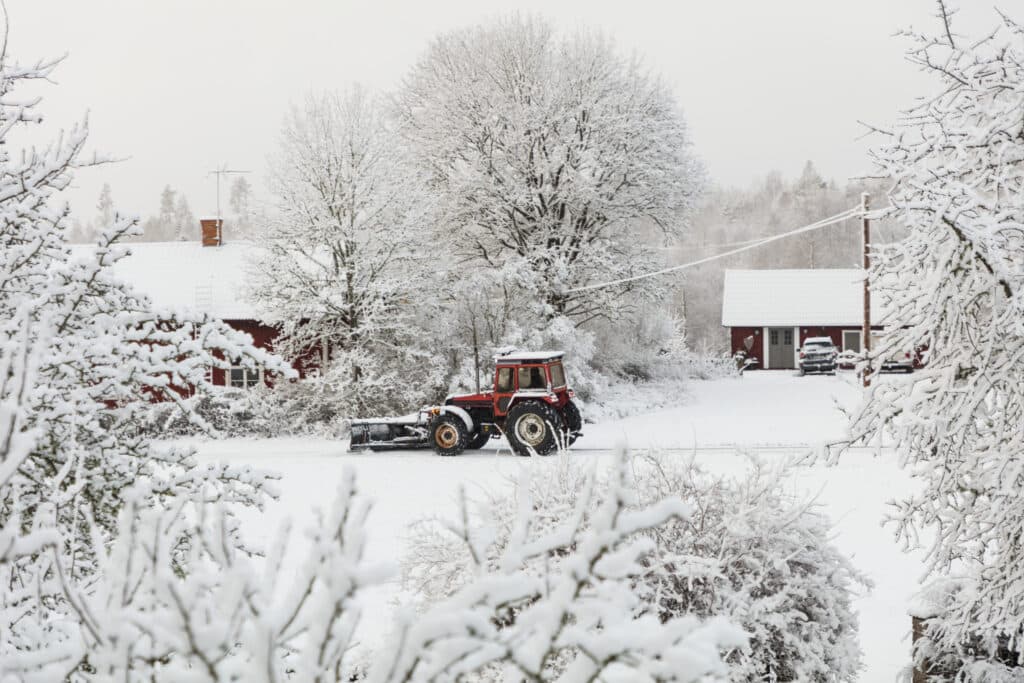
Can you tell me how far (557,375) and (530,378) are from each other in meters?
0.75

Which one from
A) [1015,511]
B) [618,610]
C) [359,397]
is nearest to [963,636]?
[1015,511]

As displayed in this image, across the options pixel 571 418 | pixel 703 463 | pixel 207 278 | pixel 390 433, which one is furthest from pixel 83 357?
pixel 207 278

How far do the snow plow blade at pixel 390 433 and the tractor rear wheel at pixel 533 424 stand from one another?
2.21 m

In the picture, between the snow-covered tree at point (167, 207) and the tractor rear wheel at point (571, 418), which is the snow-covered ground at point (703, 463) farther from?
the snow-covered tree at point (167, 207)

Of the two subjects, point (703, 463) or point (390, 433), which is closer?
point (703, 463)

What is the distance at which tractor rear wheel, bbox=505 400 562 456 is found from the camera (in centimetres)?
1717

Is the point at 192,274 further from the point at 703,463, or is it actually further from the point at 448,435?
the point at 703,463

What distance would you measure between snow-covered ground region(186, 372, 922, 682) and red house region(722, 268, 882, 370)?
13572mm

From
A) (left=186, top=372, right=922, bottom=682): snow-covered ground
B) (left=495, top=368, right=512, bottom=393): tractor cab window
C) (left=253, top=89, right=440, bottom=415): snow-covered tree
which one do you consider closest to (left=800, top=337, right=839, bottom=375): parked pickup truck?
(left=186, top=372, right=922, bottom=682): snow-covered ground

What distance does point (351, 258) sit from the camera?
2309 cm

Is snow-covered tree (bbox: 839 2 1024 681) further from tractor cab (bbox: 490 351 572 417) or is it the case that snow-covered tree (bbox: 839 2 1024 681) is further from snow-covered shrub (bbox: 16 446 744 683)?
tractor cab (bbox: 490 351 572 417)

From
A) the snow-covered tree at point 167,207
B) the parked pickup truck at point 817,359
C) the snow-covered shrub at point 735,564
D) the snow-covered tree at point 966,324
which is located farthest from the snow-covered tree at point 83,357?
the snow-covered tree at point 167,207

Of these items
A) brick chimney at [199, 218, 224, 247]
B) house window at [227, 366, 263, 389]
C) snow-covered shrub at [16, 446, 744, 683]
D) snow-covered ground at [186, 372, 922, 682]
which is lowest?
snow-covered ground at [186, 372, 922, 682]

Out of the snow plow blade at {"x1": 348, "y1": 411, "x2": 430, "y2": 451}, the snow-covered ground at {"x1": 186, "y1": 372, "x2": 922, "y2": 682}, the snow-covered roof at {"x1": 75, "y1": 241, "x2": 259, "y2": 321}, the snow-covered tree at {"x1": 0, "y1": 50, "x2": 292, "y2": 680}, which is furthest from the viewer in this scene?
the snow-covered roof at {"x1": 75, "y1": 241, "x2": 259, "y2": 321}
